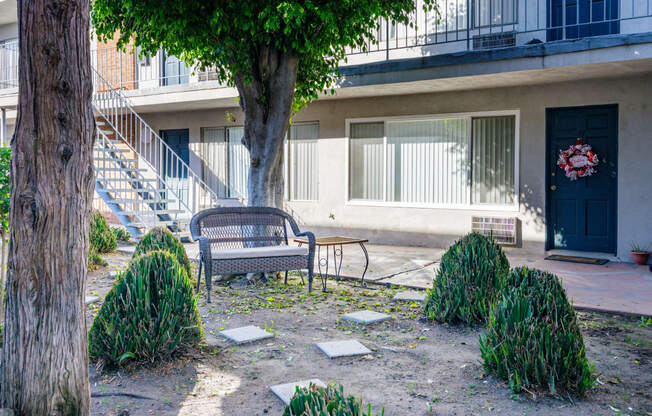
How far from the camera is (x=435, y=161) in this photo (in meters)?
10.1

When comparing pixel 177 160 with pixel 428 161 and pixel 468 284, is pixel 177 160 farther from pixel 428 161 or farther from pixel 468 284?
pixel 468 284

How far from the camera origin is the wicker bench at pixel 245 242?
584 cm

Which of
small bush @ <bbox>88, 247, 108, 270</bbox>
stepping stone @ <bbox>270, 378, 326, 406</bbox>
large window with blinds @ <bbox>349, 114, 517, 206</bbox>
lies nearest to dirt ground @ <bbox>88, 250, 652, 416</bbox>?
stepping stone @ <bbox>270, 378, 326, 406</bbox>

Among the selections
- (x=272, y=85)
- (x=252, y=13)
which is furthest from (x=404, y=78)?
(x=252, y=13)

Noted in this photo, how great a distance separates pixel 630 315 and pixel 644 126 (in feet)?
12.9

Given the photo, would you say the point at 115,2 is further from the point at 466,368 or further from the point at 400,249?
the point at 400,249

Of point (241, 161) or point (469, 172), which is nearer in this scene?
point (469, 172)

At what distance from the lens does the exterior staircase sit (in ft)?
31.1

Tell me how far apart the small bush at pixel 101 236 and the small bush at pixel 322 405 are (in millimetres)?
7339

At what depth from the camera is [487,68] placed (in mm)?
8023

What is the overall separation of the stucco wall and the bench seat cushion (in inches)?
171

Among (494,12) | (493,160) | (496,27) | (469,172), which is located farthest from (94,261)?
(494,12)

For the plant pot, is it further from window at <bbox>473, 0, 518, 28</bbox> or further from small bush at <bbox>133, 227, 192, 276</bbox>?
small bush at <bbox>133, 227, 192, 276</bbox>

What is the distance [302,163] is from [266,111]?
16.0 ft
